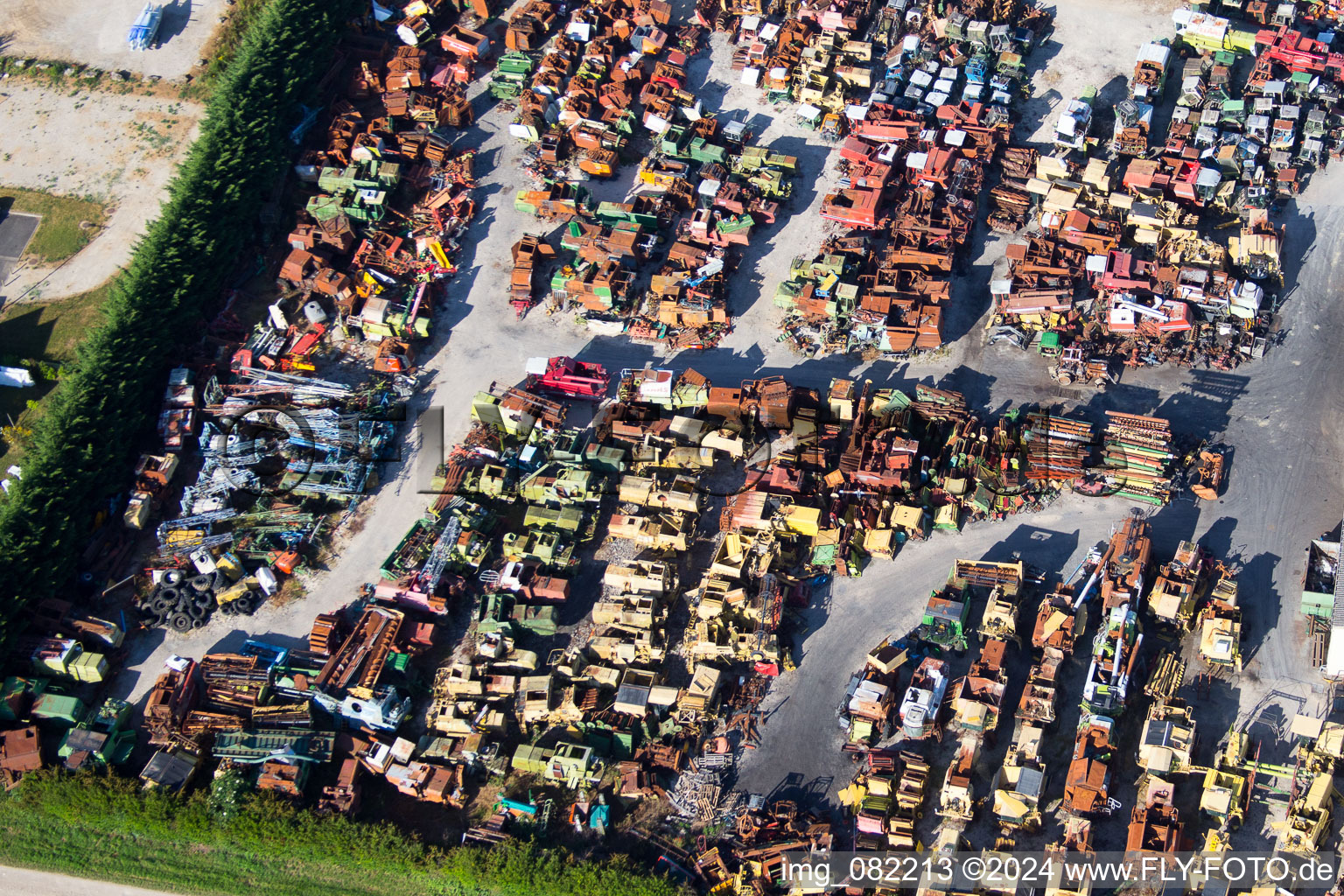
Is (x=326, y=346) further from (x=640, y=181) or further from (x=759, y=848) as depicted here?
(x=759, y=848)

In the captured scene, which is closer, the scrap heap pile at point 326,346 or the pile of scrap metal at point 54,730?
the pile of scrap metal at point 54,730

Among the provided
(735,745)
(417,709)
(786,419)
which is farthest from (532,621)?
(786,419)

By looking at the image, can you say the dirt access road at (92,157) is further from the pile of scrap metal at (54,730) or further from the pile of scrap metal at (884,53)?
the pile of scrap metal at (884,53)

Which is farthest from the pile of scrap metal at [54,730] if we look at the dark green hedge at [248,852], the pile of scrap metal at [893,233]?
the pile of scrap metal at [893,233]

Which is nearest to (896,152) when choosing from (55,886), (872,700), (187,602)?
(872,700)

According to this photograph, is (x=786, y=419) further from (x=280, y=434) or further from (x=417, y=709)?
(x=280, y=434)
